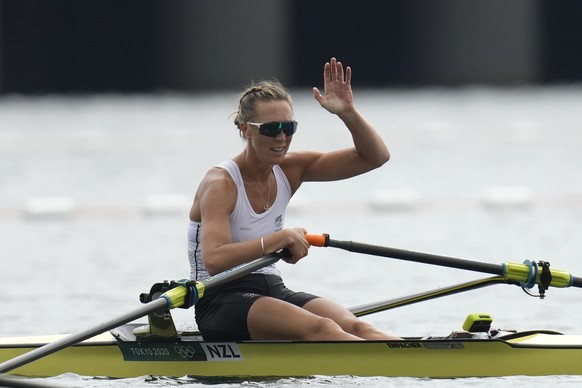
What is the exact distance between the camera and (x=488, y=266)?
7.72 m

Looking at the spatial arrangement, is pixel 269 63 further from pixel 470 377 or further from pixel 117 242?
pixel 470 377

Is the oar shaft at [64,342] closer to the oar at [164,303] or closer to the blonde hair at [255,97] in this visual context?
the oar at [164,303]

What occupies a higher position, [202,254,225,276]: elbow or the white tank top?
the white tank top

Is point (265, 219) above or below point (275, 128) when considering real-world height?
below

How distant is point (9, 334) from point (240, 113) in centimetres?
256

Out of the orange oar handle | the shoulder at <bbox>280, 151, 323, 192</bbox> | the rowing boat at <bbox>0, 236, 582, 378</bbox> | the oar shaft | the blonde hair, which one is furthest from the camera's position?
the shoulder at <bbox>280, 151, 323, 192</bbox>

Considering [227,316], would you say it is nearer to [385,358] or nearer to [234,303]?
[234,303]

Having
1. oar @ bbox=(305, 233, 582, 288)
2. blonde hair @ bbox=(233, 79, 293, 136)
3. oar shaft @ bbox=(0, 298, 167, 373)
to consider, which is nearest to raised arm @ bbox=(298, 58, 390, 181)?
blonde hair @ bbox=(233, 79, 293, 136)

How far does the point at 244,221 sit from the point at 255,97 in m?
0.63

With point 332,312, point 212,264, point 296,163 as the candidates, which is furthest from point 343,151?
point 212,264

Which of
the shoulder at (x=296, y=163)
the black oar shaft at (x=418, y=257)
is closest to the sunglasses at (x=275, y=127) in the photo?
the shoulder at (x=296, y=163)

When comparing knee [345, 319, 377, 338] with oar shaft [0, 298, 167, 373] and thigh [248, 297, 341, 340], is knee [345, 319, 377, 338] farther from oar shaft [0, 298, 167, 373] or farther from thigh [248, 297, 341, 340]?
oar shaft [0, 298, 167, 373]

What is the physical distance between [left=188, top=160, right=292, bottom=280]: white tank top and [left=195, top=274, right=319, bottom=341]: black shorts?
0.09 meters

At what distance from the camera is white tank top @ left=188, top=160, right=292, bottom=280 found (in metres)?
7.61
